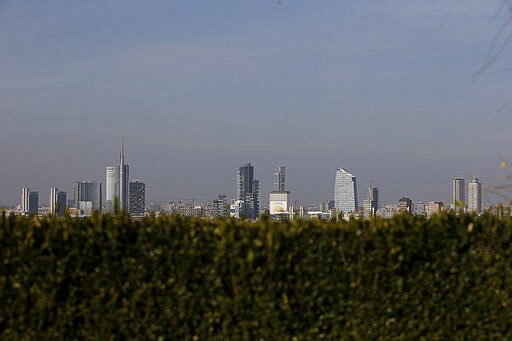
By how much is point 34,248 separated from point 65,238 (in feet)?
0.99

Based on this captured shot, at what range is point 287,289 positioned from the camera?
20.4 feet

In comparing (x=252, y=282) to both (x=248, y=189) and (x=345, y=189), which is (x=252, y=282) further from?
(x=345, y=189)

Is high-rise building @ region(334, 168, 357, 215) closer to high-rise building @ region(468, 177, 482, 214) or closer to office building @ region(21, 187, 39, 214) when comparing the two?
office building @ region(21, 187, 39, 214)

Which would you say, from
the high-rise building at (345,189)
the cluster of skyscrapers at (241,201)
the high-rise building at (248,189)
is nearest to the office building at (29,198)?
the cluster of skyscrapers at (241,201)

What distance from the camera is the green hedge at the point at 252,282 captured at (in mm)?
6215

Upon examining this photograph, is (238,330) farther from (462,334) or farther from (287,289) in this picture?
(462,334)

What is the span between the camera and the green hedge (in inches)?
245

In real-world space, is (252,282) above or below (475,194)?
below

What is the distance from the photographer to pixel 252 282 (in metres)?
6.18

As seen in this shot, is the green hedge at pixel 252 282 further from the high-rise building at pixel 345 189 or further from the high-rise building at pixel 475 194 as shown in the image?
the high-rise building at pixel 345 189

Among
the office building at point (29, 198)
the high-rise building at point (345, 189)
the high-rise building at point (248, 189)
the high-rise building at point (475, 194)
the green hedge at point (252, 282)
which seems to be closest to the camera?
the green hedge at point (252, 282)

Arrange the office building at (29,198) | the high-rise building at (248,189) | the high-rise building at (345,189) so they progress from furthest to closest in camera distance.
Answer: the high-rise building at (345,189) < the high-rise building at (248,189) < the office building at (29,198)

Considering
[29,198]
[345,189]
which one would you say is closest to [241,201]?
[29,198]

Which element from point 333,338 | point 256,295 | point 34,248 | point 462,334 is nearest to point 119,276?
point 34,248
